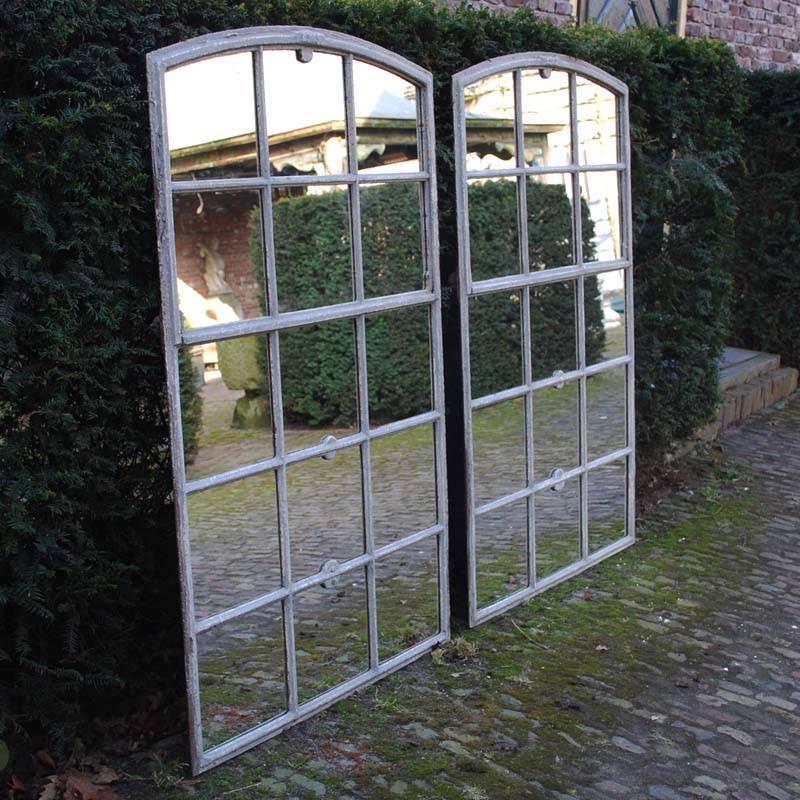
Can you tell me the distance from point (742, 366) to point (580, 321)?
395cm

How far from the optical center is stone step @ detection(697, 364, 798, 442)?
7622 millimetres

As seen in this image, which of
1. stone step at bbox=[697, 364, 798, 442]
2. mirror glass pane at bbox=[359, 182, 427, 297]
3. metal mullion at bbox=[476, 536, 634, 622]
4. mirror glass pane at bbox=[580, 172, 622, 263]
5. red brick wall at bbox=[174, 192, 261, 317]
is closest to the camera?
red brick wall at bbox=[174, 192, 261, 317]

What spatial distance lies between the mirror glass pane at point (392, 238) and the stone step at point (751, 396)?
3.69m

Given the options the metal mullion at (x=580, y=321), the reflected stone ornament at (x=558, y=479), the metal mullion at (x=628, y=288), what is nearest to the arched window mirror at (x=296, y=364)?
the reflected stone ornament at (x=558, y=479)

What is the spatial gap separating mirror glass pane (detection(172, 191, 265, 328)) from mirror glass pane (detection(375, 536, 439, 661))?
3.77 ft

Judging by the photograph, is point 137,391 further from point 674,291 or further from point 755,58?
point 755,58

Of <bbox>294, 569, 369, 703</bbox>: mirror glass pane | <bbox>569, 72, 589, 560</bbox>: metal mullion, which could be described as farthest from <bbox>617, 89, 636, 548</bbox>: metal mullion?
<bbox>294, 569, 369, 703</bbox>: mirror glass pane

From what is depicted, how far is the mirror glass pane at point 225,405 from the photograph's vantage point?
11.0ft

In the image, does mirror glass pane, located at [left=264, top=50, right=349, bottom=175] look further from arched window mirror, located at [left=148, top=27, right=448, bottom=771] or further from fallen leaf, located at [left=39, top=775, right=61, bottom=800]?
fallen leaf, located at [left=39, top=775, right=61, bottom=800]

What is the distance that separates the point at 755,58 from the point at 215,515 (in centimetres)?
891

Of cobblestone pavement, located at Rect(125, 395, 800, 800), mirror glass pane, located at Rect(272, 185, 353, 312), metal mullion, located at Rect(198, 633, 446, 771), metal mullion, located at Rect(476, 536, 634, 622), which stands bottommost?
cobblestone pavement, located at Rect(125, 395, 800, 800)

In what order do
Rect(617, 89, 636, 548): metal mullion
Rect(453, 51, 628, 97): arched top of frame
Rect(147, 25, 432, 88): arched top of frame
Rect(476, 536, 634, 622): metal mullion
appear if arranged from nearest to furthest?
Rect(147, 25, 432, 88): arched top of frame
Rect(453, 51, 628, 97): arched top of frame
Rect(476, 536, 634, 622): metal mullion
Rect(617, 89, 636, 548): metal mullion

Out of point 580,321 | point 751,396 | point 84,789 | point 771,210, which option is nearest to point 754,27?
point 771,210

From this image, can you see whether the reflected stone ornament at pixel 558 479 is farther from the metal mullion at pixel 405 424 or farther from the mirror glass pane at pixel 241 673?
the mirror glass pane at pixel 241 673
